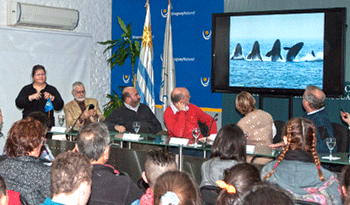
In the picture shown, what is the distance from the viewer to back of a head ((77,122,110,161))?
2775 millimetres

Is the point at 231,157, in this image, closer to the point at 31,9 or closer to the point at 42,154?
the point at 42,154

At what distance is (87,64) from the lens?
7609mm

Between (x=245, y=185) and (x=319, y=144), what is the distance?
2003mm

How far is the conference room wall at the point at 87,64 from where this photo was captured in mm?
6625

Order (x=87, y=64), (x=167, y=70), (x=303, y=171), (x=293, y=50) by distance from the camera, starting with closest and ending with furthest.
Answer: (x=303, y=171) < (x=293, y=50) < (x=167, y=70) < (x=87, y=64)

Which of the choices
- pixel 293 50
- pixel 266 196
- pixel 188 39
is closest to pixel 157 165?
pixel 266 196

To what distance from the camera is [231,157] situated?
2.83 meters

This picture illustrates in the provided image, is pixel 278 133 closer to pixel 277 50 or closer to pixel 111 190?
pixel 277 50

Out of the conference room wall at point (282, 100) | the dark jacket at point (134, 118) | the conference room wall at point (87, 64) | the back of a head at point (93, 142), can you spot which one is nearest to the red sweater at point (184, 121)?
the dark jacket at point (134, 118)

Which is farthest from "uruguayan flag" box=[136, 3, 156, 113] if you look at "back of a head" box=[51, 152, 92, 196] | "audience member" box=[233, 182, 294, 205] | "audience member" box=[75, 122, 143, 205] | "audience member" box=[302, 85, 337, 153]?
"audience member" box=[233, 182, 294, 205]

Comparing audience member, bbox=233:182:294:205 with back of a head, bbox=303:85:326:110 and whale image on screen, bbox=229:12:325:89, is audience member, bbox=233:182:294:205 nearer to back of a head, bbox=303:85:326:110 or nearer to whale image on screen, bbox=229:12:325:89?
back of a head, bbox=303:85:326:110

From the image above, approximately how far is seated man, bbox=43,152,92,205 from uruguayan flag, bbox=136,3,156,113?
16.3 feet

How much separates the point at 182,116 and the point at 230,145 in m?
2.05

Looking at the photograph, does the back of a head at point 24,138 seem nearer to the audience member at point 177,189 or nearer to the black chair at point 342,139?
the audience member at point 177,189
